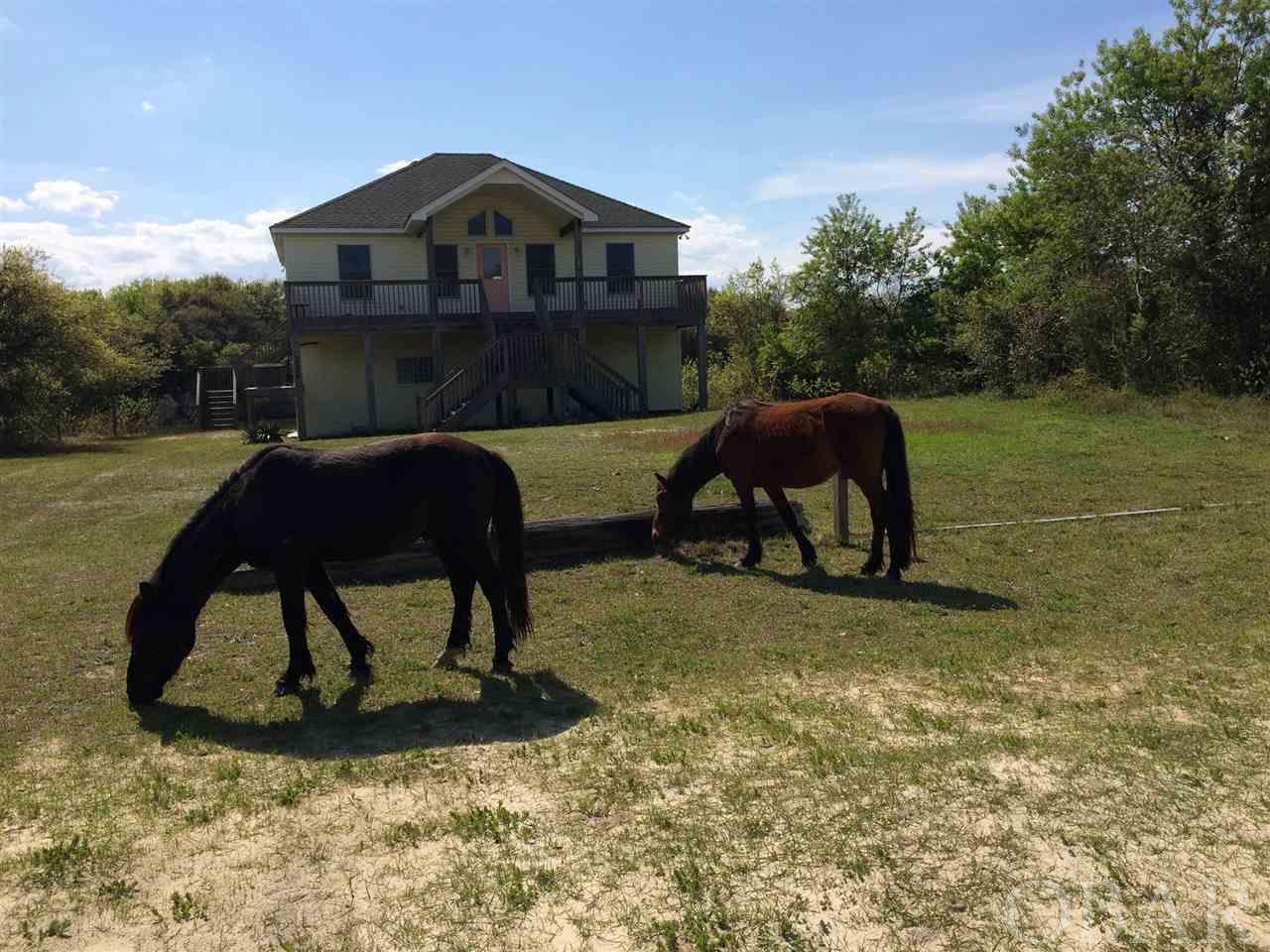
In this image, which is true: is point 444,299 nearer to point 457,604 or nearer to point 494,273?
point 494,273

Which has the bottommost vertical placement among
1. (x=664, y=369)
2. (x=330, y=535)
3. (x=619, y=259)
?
(x=330, y=535)

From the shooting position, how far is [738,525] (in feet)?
37.4

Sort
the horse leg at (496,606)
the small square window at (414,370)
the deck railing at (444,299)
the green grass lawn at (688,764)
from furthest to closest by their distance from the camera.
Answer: the small square window at (414,370)
the deck railing at (444,299)
the horse leg at (496,606)
the green grass lawn at (688,764)

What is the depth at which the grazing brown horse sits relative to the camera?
9336 millimetres

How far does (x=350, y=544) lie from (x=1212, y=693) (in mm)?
5740

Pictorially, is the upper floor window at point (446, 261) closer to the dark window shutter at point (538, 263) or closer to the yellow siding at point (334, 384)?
the dark window shutter at point (538, 263)

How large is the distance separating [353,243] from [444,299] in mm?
3051

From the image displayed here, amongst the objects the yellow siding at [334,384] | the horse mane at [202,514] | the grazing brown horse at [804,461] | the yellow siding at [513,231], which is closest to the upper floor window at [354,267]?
the yellow siding at [334,384]

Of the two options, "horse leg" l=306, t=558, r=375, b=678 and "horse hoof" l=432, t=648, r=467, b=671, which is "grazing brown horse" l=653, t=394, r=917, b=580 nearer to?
"horse hoof" l=432, t=648, r=467, b=671

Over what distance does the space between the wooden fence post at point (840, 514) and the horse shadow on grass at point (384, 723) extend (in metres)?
5.31

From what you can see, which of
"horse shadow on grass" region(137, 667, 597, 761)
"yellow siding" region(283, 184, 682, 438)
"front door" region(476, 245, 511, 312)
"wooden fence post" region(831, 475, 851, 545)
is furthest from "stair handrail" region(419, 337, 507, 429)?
"horse shadow on grass" region(137, 667, 597, 761)

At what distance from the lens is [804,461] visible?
9.87 metres

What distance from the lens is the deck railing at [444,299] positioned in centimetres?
2616

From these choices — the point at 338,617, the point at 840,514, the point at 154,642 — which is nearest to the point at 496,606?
the point at 338,617
